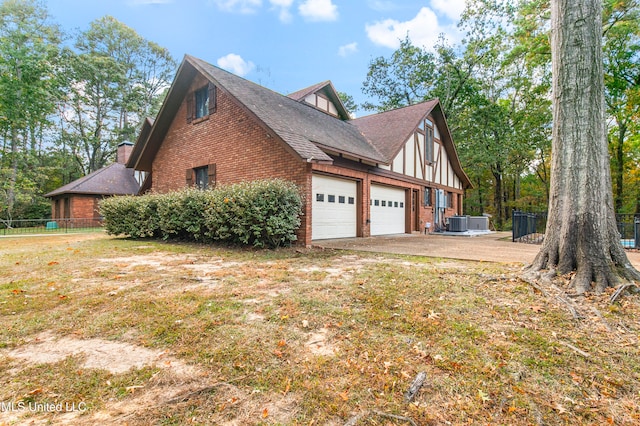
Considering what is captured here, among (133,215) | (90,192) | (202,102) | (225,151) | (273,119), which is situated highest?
(202,102)

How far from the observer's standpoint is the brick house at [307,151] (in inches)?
351

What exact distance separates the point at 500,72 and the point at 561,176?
2347 cm

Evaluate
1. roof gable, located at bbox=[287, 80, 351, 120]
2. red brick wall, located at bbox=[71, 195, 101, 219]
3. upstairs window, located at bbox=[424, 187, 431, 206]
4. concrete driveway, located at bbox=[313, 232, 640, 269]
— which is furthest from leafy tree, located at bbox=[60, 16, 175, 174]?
concrete driveway, located at bbox=[313, 232, 640, 269]

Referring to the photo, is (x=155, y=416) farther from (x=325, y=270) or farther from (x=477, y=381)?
(x=325, y=270)

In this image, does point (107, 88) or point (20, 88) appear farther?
point (107, 88)

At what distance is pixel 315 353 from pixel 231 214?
5817mm

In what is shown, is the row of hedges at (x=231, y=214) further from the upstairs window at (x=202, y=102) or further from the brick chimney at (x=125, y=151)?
the brick chimney at (x=125, y=151)

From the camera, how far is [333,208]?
32.3 ft

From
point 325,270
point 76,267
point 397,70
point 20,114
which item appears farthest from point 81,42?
point 325,270

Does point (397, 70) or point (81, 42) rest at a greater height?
point (81, 42)

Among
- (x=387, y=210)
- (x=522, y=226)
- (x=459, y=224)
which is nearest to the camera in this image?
(x=522, y=226)

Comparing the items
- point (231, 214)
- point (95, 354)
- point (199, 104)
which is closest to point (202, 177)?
point (199, 104)

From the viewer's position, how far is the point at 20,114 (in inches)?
729

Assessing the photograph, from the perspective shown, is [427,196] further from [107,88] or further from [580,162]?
[107,88]
